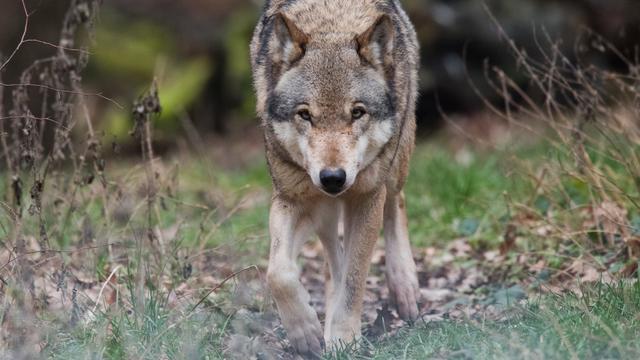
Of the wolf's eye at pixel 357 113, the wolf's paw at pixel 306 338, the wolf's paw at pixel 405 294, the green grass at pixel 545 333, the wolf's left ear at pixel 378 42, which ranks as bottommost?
the wolf's paw at pixel 405 294

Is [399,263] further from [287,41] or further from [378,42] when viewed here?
[287,41]

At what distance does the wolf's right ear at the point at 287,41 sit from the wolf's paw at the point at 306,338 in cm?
147

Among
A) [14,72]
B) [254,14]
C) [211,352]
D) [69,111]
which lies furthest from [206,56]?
[211,352]

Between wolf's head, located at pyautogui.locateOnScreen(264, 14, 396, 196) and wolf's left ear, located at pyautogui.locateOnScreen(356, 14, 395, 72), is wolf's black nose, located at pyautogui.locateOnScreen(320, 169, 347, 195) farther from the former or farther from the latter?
wolf's left ear, located at pyautogui.locateOnScreen(356, 14, 395, 72)

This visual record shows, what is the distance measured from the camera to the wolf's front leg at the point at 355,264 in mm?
6082

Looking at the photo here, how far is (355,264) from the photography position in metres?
6.23

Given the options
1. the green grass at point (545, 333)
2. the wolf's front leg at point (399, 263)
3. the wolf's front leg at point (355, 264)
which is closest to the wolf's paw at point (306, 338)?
the green grass at point (545, 333)

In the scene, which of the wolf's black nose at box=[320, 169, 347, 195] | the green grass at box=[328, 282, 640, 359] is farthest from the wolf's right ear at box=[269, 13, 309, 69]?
the green grass at box=[328, 282, 640, 359]

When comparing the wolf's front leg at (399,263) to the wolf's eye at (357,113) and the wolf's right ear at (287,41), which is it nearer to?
the wolf's eye at (357,113)

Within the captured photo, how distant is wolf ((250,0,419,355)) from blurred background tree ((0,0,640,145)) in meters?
6.08

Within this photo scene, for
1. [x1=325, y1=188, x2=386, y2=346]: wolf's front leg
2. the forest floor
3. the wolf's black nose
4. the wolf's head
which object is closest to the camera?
the forest floor

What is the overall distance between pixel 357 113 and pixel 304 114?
0.96ft

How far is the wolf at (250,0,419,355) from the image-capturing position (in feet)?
18.7

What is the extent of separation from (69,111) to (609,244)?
3.72 metres
